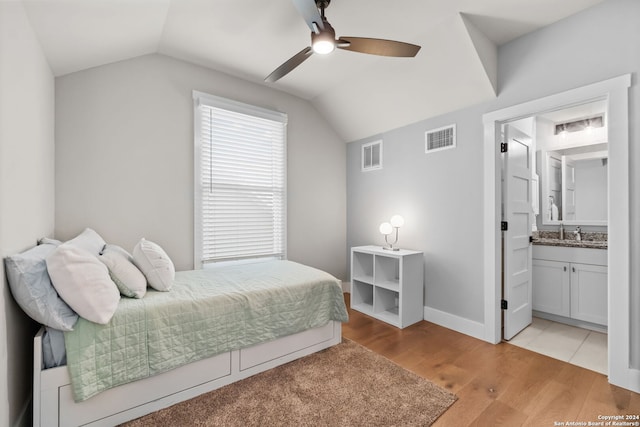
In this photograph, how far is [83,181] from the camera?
242cm

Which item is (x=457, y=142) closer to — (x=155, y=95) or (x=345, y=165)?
(x=345, y=165)

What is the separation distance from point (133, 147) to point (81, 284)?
162 cm

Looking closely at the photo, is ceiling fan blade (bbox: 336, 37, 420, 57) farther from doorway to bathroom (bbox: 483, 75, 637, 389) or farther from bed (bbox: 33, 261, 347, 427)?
bed (bbox: 33, 261, 347, 427)

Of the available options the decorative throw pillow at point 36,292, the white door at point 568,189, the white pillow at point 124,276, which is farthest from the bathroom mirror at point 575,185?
the decorative throw pillow at point 36,292

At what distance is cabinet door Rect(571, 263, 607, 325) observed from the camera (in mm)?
2815

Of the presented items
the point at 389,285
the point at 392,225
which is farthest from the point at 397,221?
the point at 389,285

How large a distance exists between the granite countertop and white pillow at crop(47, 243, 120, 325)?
4.07 meters

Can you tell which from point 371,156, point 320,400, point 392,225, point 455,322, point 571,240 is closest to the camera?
point 320,400

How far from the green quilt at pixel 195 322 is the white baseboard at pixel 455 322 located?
1269 millimetres

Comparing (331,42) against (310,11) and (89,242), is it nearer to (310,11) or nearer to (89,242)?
(310,11)

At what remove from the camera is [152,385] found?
169 centimetres

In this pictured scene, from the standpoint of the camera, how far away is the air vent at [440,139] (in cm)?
296

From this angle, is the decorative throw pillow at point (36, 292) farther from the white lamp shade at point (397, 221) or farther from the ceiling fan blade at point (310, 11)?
the white lamp shade at point (397, 221)

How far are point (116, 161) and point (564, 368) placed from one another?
13.4 feet
